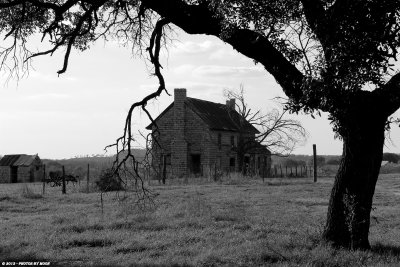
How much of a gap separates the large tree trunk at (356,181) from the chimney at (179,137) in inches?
1382

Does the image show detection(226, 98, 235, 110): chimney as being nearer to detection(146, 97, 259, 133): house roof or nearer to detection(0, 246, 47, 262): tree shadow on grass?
detection(146, 97, 259, 133): house roof

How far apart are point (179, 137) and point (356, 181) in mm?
35774

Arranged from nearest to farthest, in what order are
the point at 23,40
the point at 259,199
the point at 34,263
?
the point at 34,263 → the point at 23,40 → the point at 259,199

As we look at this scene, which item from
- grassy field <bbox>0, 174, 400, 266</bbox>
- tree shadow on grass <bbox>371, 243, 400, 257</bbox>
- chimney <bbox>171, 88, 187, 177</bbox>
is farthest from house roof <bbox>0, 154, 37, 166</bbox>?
tree shadow on grass <bbox>371, 243, 400, 257</bbox>

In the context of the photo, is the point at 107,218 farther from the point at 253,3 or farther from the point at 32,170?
the point at 32,170

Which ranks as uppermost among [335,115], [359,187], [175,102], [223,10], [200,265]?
[175,102]

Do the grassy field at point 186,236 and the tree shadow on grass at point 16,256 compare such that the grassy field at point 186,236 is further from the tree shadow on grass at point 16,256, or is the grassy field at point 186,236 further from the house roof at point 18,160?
the house roof at point 18,160

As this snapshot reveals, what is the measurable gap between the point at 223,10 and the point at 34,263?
556cm

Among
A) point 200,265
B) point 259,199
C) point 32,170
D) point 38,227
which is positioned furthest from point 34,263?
point 32,170

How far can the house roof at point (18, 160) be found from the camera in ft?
175

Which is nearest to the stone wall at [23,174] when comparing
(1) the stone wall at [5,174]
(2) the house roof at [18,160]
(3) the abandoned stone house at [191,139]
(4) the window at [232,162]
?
(2) the house roof at [18,160]

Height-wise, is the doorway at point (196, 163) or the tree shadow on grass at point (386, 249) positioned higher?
the doorway at point (196, 163)

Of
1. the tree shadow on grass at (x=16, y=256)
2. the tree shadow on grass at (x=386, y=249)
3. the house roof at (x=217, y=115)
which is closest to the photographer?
the tree shadow on grass at (x=16, y=256)

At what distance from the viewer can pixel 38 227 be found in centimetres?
1329
